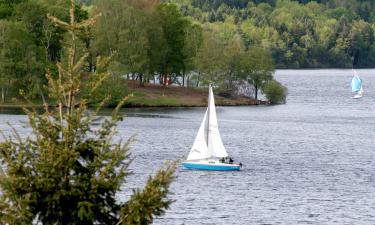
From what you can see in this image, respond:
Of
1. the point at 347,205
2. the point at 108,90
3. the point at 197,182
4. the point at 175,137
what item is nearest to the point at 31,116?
the point at 347,205

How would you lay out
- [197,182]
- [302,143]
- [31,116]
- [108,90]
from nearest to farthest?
[31,116] → [197,182] → [302,143] → [108,90]

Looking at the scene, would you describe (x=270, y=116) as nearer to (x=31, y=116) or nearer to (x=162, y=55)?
(x=162, y=55)

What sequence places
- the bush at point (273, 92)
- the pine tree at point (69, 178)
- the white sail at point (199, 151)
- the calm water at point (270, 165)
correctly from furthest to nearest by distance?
the bush at point (273, 92) < the white sail at point (199, 151) < the calm water at point (270, 165) < the pine tree at point (69, 178)

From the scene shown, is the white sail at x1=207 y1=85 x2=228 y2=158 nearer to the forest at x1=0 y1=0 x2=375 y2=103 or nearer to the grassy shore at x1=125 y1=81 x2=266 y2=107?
the forest at x1=0 y1=0 x2=375 y2=103

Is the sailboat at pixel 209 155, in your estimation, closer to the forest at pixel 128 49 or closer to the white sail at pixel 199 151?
the white sail at pixel 199 151

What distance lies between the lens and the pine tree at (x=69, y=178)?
27.5 m

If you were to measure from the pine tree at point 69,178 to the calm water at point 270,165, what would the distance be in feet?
16.9

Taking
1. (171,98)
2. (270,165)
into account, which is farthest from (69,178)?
(171,98)

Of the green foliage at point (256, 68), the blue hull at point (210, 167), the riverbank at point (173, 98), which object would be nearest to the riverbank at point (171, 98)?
the riverbank at point (173, 98)

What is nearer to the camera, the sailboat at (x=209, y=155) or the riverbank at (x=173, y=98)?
the sailboat at (x=209, y=155)

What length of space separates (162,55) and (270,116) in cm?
2363

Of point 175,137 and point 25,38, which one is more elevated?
point 25,38

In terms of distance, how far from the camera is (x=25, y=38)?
149625 millimetres

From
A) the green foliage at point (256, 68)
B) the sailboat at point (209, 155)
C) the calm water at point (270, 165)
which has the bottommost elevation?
the calm water at point (270, 165)
